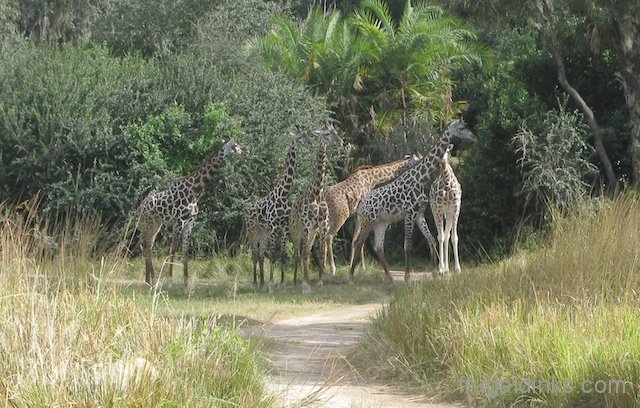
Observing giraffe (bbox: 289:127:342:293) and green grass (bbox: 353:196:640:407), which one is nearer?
green grass (bbox: 353:196:640:407)

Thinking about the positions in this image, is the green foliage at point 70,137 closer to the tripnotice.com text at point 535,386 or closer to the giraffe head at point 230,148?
the giraffe head at point 230,148

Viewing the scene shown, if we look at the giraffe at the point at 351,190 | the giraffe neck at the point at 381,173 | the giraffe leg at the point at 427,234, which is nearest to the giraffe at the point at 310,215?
the giraffe at the point at 351,190

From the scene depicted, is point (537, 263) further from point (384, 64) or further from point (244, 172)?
point (384, 64)

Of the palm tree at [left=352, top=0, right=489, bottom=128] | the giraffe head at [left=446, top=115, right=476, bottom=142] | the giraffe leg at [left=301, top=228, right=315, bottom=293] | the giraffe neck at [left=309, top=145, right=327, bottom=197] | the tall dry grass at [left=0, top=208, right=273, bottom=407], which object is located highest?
the palm tree at [left=352, top=0, right=489, bottom=128]

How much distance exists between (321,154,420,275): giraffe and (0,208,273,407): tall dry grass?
1061 centimetres

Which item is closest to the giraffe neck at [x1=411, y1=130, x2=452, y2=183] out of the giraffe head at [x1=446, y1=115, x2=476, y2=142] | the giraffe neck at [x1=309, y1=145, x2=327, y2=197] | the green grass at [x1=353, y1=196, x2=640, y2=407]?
the giraffe head at [x1=446, y1=115, x2=476, y2=142]

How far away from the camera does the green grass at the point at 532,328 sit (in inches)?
363

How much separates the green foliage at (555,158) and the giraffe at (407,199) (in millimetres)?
2432

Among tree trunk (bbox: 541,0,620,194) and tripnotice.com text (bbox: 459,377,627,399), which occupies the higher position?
tree trunk (bbox: 541,0,620,194)

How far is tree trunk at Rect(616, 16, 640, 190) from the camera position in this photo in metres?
20.1

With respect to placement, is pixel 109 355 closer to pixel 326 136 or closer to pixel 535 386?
pixel 535 386

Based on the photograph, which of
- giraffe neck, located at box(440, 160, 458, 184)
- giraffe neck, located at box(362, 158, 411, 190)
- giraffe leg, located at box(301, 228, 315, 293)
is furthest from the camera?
giraffe neck, located at box(362, 158, 411, 190)

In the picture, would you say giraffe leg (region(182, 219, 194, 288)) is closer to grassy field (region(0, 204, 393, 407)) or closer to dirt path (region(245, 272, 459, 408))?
dirt path (region(245, 272, 459, 408))

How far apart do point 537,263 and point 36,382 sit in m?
6.01
